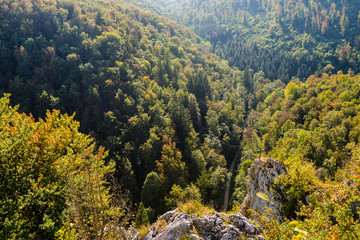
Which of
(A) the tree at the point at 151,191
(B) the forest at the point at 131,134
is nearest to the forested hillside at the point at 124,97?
(A) the tree at the point at 151,191

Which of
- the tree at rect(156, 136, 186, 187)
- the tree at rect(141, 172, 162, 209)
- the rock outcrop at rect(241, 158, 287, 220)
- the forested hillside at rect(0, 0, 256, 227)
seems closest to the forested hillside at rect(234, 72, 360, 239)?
the rock outcrop at rect(241, 158, 287, 220)

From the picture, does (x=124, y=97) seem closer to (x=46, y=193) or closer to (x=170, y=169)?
(x=170, y=169)

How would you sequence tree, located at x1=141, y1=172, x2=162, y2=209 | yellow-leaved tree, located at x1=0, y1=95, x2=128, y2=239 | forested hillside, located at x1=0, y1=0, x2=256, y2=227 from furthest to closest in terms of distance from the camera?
forested hillside, located at x1=0, y1=0, x2=256, y2=227
tree, located at x1=141, y1=172, x2=162, y2=209
yellow-leaved tree, located at x1=0, y1=95, x2=128, y2=239

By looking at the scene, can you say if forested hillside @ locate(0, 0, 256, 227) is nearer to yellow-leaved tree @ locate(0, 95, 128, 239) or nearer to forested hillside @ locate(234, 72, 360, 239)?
forested hillside @ locate(234, 72, 360, 239)

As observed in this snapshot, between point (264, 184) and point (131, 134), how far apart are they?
154ft

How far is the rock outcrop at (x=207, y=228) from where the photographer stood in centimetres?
1202

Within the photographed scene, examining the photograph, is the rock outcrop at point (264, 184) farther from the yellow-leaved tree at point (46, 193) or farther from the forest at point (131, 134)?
the yellow-leaved tree at point (46, 193)

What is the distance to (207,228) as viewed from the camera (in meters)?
12.4

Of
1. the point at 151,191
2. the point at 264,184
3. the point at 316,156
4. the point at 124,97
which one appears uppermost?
the point at 124,97

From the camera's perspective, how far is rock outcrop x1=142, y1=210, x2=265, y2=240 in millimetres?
12023

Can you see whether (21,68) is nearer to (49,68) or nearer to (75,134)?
(49,68)

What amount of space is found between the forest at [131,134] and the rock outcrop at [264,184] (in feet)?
2.85

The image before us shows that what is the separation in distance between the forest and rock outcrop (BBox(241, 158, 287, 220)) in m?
0.87

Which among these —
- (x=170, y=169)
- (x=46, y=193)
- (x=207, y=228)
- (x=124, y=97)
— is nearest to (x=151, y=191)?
(x=170, y=169)
